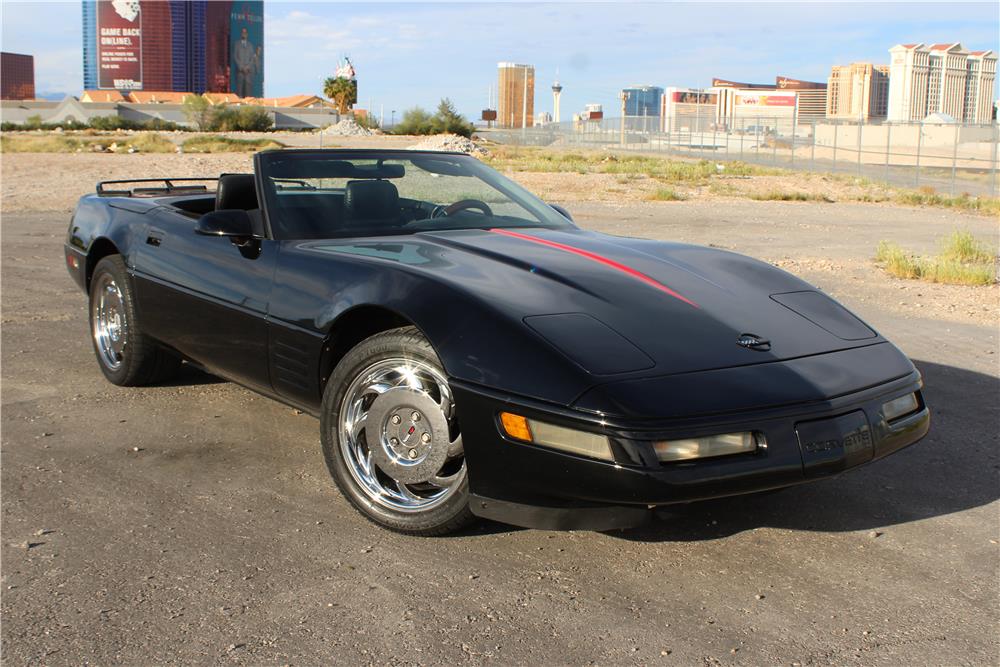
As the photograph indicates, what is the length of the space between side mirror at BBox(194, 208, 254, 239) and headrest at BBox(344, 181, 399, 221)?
0.43 meters

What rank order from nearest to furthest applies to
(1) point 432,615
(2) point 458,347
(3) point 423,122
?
(1) point 432,615 < (2) point 458,347 < (3) point 423,122

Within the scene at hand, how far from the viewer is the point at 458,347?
3146 mm

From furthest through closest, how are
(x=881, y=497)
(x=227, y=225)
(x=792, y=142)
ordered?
(x=792, y=142), (x=227, y=225), (x=881, y=497)

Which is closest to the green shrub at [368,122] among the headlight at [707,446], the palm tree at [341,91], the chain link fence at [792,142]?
the chain link fence at [792,142]

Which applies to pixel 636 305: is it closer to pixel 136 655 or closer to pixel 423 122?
pixel 136 655

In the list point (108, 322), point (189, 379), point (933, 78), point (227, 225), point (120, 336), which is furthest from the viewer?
point (933, 78)

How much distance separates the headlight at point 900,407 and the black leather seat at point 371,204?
218 cm

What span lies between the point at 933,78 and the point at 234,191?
108m

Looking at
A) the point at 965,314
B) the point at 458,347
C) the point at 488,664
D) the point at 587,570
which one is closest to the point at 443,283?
the point at 458,347

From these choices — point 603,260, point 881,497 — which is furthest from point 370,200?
point 881,497

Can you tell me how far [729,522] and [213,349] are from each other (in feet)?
7.65

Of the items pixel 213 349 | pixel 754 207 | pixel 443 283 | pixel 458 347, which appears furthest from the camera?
pixel 754 207

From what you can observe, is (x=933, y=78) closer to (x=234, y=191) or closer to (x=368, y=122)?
(x=368, y=122)

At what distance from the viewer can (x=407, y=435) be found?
11.1 feet
